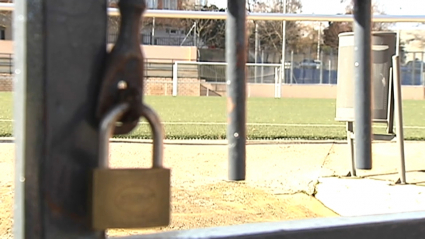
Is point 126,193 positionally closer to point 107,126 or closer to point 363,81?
point 107,126

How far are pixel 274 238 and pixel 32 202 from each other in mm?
303

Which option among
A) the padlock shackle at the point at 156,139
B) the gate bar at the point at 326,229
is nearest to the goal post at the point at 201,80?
the gate bar at the point at 326,229

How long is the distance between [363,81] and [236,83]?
223 mm

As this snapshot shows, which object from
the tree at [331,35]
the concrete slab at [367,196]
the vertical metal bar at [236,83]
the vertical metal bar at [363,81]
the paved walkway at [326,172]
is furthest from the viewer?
the tree at [331,35]

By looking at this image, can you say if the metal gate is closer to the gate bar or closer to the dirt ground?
the gate bar

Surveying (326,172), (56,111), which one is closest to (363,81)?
(56,111)

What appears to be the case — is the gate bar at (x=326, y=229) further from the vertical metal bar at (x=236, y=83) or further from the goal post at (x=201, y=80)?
the goal post at (x=201, y=80)

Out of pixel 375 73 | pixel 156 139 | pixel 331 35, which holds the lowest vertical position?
pixel 156 139

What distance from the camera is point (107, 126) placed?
0.58m

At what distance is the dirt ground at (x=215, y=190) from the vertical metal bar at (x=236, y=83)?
2.01m

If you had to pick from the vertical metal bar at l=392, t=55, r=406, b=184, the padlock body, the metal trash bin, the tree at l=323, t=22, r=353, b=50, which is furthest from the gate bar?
the tree at l=323, t=22, r=353, b=50

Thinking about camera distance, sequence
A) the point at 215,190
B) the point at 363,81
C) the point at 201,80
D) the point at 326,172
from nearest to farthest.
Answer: the point at 363,81, the point at 215,190, the point at 326,172, the point at 201,80

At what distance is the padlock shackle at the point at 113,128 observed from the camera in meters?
0.58

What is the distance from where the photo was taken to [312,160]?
17.6ft
